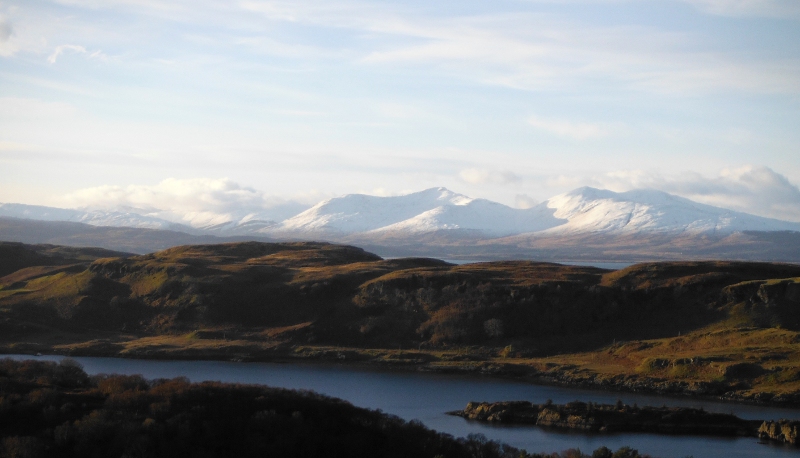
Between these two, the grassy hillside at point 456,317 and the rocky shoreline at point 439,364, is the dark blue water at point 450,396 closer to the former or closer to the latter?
the rocky shoreline at point 439,364

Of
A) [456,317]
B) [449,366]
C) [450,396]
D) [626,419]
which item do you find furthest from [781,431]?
[456,317]

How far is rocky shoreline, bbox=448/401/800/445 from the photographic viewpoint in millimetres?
72894

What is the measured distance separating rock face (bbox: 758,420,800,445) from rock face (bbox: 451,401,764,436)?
0.45 ft

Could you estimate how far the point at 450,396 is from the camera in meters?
88.5

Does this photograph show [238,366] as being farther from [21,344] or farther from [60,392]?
[60,392]

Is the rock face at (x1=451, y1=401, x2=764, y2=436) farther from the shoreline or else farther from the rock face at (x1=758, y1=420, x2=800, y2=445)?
the shoreline

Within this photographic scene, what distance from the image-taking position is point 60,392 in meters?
56.7

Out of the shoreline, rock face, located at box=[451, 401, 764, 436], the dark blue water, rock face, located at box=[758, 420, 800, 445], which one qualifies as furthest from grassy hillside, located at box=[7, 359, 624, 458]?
the shoreline

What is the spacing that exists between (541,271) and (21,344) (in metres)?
74.2

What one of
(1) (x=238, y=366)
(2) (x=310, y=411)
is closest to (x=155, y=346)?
(1) (x=238, y=366)

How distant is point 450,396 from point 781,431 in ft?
99.6

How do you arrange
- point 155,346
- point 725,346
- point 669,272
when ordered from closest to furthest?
point 725,346
point 155,346
point 669,272

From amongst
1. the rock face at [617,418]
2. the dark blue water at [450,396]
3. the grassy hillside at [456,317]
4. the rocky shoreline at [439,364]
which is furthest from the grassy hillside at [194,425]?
the grassy hillside at [456,317]

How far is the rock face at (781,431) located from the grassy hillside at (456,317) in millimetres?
15262
